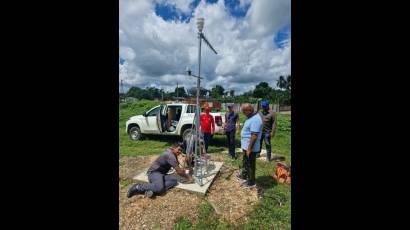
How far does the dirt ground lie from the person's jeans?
12 cm

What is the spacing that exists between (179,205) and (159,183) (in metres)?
0.62

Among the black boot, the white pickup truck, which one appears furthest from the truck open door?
the black boot

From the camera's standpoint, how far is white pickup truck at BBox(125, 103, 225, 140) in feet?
26.1

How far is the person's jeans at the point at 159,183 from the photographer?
3.78 m

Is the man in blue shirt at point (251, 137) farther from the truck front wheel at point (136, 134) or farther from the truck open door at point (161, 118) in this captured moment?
the truck front wheel at point (136, 134)

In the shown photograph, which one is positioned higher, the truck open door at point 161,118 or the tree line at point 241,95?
the tree line at point 241,95

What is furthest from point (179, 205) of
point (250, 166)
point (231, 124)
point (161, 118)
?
point (161, 118)

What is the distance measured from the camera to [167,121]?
8.30 metres

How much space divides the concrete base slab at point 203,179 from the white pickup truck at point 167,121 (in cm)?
281

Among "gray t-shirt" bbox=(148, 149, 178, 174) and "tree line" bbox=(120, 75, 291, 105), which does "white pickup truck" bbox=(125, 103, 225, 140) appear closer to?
"gray t-shirt" bbox=(148, 149, 178, 174)

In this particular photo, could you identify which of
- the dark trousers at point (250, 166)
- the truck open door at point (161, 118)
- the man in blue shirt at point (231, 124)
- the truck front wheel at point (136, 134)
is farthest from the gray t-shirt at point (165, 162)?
the truck front wheel at point (136, 134)

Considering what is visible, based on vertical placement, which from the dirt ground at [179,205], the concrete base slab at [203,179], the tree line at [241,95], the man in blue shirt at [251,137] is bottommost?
the dirt ground at [179,205]
